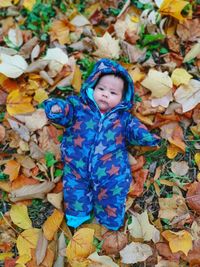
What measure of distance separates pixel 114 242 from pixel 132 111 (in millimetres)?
707

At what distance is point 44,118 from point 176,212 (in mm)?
867

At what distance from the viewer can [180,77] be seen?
9.23ft

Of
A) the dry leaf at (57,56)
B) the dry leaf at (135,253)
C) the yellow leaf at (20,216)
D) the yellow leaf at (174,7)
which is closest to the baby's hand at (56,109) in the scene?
the dry leaf at (57,56)

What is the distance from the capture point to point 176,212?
265cm

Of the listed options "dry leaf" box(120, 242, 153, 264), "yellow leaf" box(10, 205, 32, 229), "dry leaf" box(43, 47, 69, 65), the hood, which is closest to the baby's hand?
the hood

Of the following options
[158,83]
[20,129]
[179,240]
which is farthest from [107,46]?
[179,240]

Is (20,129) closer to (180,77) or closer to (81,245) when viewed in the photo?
(81,245)

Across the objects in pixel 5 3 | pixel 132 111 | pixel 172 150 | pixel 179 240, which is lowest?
pixel 179 240

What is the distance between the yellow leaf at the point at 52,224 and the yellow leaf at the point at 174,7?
1.26 metres

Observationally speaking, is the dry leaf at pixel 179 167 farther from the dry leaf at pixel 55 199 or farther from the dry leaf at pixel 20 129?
the dry leaf at pixel 20 129

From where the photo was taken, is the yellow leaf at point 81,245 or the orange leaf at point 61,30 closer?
the yellow leaf at point 81,245

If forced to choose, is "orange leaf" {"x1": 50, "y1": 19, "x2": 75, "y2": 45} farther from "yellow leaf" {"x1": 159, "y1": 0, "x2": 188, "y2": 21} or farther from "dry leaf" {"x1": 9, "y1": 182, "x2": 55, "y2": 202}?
"dry leaf" {"x1": 9, "y1": 182, "x2": 55, "y2": 202}

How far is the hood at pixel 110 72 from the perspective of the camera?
2.65 meters

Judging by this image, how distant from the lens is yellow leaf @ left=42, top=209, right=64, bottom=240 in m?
2.59
